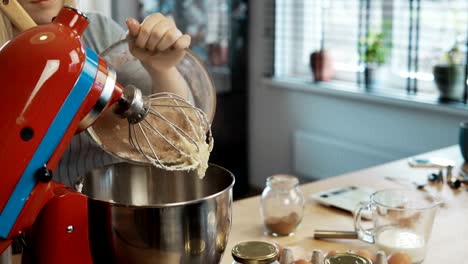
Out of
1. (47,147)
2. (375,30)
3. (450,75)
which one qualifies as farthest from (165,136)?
(375,30)

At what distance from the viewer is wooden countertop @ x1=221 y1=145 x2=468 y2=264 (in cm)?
124

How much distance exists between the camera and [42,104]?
2.66 ft

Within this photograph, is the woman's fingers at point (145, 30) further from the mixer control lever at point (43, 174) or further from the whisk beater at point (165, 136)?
the mixer control lever at point (43, 174)

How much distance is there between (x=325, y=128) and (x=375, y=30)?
1.72ft

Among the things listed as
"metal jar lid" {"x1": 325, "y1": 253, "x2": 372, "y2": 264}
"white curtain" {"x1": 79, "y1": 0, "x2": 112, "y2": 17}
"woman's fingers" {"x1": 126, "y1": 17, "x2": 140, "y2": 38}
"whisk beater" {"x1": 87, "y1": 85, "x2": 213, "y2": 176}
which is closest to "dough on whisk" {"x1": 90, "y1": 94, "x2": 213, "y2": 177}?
"whisk beater" {"x1": 87, "y1": 85, "x2": 213, "y2": 176}

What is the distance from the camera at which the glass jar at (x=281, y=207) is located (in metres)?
1.32

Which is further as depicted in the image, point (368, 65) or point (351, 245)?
point (368, 65)

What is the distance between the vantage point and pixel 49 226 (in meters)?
0.92

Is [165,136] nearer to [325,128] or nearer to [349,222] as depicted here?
[349,222]

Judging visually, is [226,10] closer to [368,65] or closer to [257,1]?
[257,1]

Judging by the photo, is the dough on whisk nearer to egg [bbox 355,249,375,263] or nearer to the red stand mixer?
the red stand mixer

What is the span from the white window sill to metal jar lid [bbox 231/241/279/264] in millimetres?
1843

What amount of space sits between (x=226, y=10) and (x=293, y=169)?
89cm

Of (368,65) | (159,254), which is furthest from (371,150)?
(159,254)
